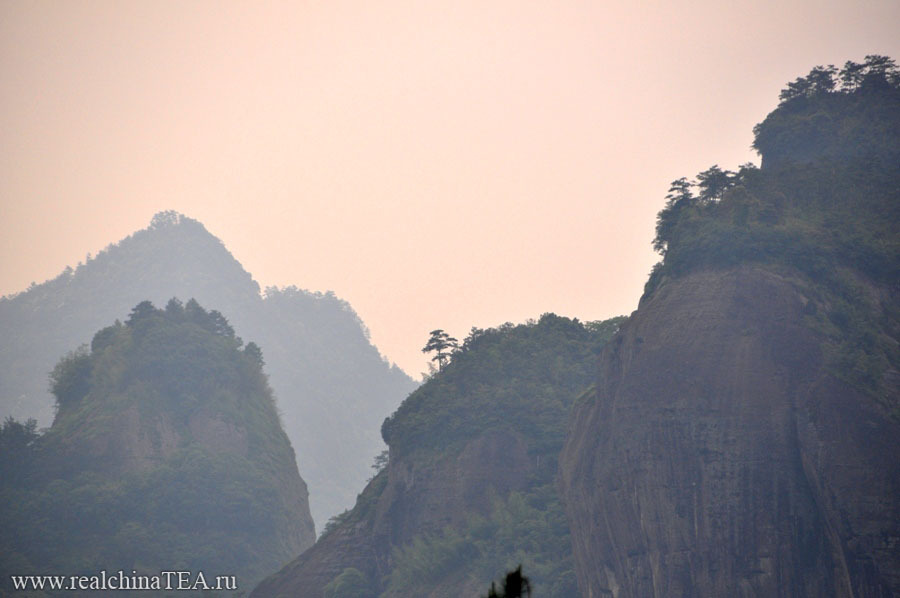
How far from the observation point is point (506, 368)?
3349 inches

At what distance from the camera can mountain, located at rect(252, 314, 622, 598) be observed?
71000mm

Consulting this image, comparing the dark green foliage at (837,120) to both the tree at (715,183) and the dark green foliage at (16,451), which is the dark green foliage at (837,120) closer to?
the tree at (715,183)

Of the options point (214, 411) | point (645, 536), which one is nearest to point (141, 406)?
point (214, 411)

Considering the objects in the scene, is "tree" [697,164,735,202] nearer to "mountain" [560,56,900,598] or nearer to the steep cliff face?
"mountain" [560,56,900,598]

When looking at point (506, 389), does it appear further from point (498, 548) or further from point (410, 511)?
point (498, 548)

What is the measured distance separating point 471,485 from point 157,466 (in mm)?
45443

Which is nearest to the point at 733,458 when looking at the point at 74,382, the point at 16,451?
the point at 16,451

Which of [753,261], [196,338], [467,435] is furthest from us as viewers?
[196,338]

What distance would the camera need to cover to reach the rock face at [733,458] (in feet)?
150

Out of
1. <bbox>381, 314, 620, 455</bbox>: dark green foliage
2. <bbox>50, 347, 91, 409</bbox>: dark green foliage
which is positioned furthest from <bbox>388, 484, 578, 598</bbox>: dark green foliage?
<bbox>50, 347, 91, 409</bbox>: dark green foliage

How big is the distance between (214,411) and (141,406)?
8.54 metres

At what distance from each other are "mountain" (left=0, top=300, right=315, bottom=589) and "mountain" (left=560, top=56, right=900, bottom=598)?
52.2m

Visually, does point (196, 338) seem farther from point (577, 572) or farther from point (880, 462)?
point (880, 462)

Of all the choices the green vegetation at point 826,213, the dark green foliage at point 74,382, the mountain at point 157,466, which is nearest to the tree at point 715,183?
the green vegetation at point 826,213
